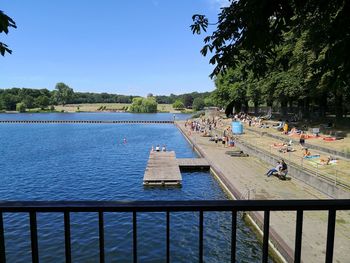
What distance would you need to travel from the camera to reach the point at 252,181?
910 inches

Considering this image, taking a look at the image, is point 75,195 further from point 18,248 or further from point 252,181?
point 252,181

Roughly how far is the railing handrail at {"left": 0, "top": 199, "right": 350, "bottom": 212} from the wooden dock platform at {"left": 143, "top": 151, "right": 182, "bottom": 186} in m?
23.2

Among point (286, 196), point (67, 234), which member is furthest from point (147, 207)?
point (286, 196)

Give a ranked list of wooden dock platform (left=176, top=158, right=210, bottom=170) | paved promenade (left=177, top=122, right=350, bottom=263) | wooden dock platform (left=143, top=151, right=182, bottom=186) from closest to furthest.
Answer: paved promenade (left=177, top=122, right=350, bottom=263) → wooden dock platform (left=143, top=151, right=182, bottom=186) → wooden dock platform (left=176, top=158, right=210, bottom=170)

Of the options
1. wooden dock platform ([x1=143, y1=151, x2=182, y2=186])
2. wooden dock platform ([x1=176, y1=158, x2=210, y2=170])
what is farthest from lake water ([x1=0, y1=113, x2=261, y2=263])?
wooden dock platform ([x1=176, y1=158, x2=210, y2=170])

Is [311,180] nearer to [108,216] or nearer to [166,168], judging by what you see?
[108,216]

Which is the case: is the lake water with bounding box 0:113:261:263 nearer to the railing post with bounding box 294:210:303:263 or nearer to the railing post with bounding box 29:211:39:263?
the railing post with bounding box 294:210:303:263

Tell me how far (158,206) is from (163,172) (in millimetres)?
25784

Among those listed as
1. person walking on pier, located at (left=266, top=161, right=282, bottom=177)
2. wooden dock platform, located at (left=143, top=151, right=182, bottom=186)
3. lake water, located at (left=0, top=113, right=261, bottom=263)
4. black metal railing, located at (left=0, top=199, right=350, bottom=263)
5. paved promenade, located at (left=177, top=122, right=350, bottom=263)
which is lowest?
lake water, located at (left=0, top=113, right=261, bottom=263)

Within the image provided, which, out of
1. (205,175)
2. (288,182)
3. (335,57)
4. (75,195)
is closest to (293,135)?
(205,175)

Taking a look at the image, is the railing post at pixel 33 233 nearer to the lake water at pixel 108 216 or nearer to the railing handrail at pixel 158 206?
the railing handrail at pixel 158 206

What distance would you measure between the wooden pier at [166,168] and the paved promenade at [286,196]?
1.50 metres

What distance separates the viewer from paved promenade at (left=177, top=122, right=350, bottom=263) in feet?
40.1

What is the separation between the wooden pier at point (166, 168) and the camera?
26094 mm
